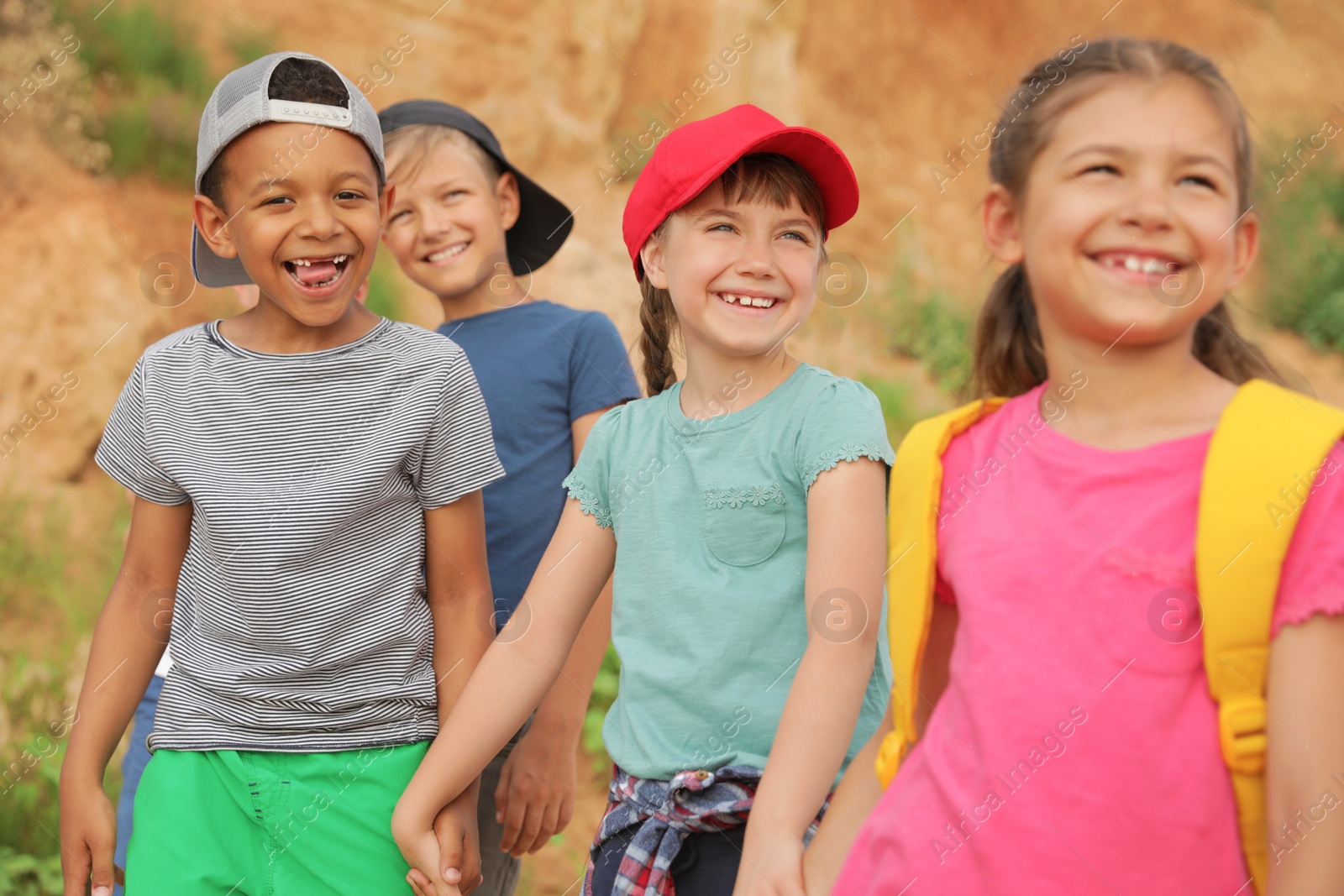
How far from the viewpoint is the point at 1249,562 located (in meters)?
1.16

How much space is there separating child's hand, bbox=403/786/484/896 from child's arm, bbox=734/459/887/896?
0.50m

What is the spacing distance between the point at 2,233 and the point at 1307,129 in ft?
32.6

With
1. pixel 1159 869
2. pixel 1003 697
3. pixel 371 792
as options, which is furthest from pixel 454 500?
pixel 1159 869

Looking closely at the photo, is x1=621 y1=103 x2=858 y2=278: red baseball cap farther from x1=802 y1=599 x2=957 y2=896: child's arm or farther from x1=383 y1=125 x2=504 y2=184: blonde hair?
x1=383 y1=125 x2=504 y2=184: blonde hair

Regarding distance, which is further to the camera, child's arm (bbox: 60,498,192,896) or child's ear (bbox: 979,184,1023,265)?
child's arm (bbox: 60,498,192,896)

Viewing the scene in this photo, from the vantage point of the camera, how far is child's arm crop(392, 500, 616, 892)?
68.4 inches

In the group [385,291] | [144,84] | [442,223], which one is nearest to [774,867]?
[442,223]

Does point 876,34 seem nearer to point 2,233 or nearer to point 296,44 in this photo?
point 296,44

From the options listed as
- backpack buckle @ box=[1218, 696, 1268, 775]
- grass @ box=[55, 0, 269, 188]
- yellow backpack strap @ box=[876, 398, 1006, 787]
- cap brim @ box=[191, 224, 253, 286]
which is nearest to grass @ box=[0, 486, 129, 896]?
grass @ box=[55, 0, 269, 188]

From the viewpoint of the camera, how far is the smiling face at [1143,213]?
4.14 ft

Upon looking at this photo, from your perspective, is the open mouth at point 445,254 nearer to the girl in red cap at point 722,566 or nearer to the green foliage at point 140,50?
the girl in red cap at point 722,566

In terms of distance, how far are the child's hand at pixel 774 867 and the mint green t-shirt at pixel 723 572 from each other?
0.50 ft

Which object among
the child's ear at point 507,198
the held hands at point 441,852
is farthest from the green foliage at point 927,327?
the held hands at point 441,852

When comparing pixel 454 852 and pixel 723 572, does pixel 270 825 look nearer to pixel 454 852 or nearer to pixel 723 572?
pixel 454 852
